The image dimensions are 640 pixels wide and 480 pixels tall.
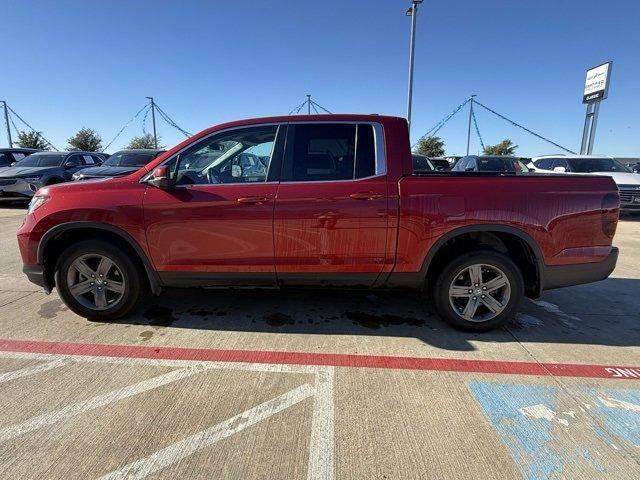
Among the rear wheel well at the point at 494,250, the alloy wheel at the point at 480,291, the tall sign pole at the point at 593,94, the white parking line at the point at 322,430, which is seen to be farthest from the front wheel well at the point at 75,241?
the tall sign pole at the point at 593,94

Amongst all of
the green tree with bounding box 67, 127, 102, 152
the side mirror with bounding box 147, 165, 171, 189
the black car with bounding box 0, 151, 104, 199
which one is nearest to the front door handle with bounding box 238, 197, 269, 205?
the side mirror with bounding box 147, 165, 171, 189

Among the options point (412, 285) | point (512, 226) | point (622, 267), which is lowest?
point (622, 267)

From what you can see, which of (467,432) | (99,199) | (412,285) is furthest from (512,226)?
(99,199)

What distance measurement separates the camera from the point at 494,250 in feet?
11.4

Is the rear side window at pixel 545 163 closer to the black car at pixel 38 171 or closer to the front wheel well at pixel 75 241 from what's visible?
the front wheel well at pixel 75 241

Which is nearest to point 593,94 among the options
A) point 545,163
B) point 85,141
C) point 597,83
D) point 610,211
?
point 597,83

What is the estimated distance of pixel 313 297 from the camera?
440 cm

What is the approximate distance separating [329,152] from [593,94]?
23.1m

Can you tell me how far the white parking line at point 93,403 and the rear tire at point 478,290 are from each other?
223cm

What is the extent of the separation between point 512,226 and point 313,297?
220 centimetres

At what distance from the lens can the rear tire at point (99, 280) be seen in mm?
3578

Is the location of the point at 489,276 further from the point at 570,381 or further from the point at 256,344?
the point at 256,344

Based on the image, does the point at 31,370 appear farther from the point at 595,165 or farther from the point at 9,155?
the point at 9,155

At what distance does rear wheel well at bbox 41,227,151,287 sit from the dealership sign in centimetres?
2371
